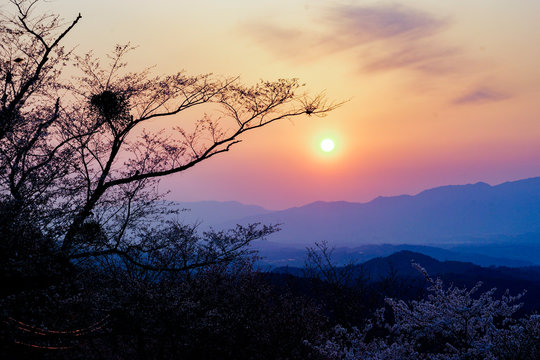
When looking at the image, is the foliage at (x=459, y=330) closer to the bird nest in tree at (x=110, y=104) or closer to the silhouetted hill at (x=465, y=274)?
the bird nest in tree at (x=110, y=104)

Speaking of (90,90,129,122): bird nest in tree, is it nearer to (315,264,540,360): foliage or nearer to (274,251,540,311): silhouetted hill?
(315,264,540,360): foliage

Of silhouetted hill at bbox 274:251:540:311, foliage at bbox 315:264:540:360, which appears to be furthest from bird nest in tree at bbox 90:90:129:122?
silhouetted hill at bbox 274:251:540:311

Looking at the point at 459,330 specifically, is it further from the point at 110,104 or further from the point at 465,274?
the point at 465,274

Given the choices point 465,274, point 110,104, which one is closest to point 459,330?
point 110,104

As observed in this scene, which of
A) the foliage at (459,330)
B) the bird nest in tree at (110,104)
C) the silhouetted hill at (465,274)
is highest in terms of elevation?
the bird nest in tree at (110,104)

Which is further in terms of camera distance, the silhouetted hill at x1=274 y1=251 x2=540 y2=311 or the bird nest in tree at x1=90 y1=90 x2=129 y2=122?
the silhouetted hill at x1=274 y1=251 x2=540 y2=311

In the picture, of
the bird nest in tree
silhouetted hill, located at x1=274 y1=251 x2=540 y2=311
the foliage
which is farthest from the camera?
silhouetted hill, located at x1=274 y1=251 x2=540 y2=311

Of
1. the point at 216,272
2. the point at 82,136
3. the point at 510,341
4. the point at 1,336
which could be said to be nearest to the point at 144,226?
the point at 82,136

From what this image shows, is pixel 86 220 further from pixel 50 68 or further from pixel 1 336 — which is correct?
pixel 50 68

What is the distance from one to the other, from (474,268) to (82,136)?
546ft

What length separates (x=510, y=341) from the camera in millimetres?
8141

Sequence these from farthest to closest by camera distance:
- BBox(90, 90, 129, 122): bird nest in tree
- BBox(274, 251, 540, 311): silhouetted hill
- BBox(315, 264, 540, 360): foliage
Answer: BBox(274, 251, 540, 311): silhouetted hill
BBox(90, 90, 129, 122): bird nest in tree
BBox(315, 264, 540, 360): foliage

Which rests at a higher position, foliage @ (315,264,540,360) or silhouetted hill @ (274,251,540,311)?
foliage @ (315,264,540,360)

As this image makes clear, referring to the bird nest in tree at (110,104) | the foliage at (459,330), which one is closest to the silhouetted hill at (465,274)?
the foliage at (459,330)
